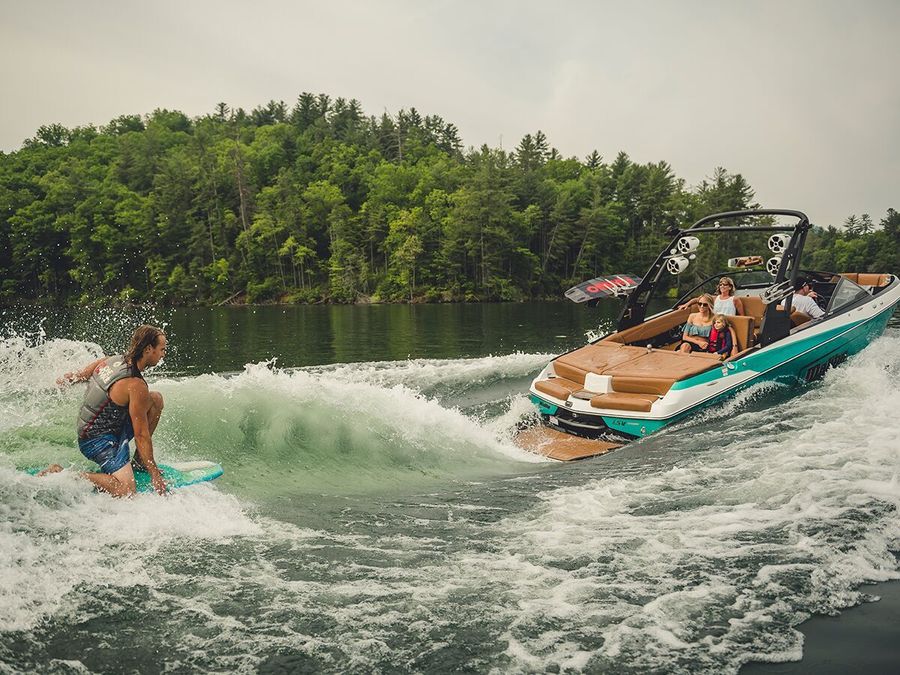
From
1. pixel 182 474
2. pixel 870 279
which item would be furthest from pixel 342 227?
pixel 182 474

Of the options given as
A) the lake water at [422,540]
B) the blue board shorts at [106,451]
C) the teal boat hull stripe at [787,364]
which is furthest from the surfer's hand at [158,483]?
the teal boat hull stripe at [787,364]

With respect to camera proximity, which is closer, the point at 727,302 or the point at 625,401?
the point at 625,401

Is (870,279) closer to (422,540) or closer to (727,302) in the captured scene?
(727,302)

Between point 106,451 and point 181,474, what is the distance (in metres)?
0.68

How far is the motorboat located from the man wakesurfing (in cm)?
545

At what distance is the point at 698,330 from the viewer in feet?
37.7

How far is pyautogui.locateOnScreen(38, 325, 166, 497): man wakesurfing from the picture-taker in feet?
18.2

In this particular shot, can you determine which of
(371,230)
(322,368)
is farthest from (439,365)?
(371,230)

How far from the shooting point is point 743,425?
895 centimetres

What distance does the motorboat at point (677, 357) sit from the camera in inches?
373

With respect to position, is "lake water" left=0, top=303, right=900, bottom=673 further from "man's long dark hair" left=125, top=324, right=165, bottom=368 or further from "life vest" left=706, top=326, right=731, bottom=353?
"life vest" left=706, top=326, right=731, bottom=353

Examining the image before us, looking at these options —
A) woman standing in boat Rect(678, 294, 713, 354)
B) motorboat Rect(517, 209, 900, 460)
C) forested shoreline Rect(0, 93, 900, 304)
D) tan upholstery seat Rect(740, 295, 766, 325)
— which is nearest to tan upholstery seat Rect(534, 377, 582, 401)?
motorboat Rect(517, 209, 900, 460)

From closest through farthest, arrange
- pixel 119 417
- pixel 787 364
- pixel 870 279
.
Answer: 1. pixel 119 417
2. pixel 787 364
3. pixel 870 279

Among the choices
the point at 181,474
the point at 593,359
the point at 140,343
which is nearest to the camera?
the point at 140,343
